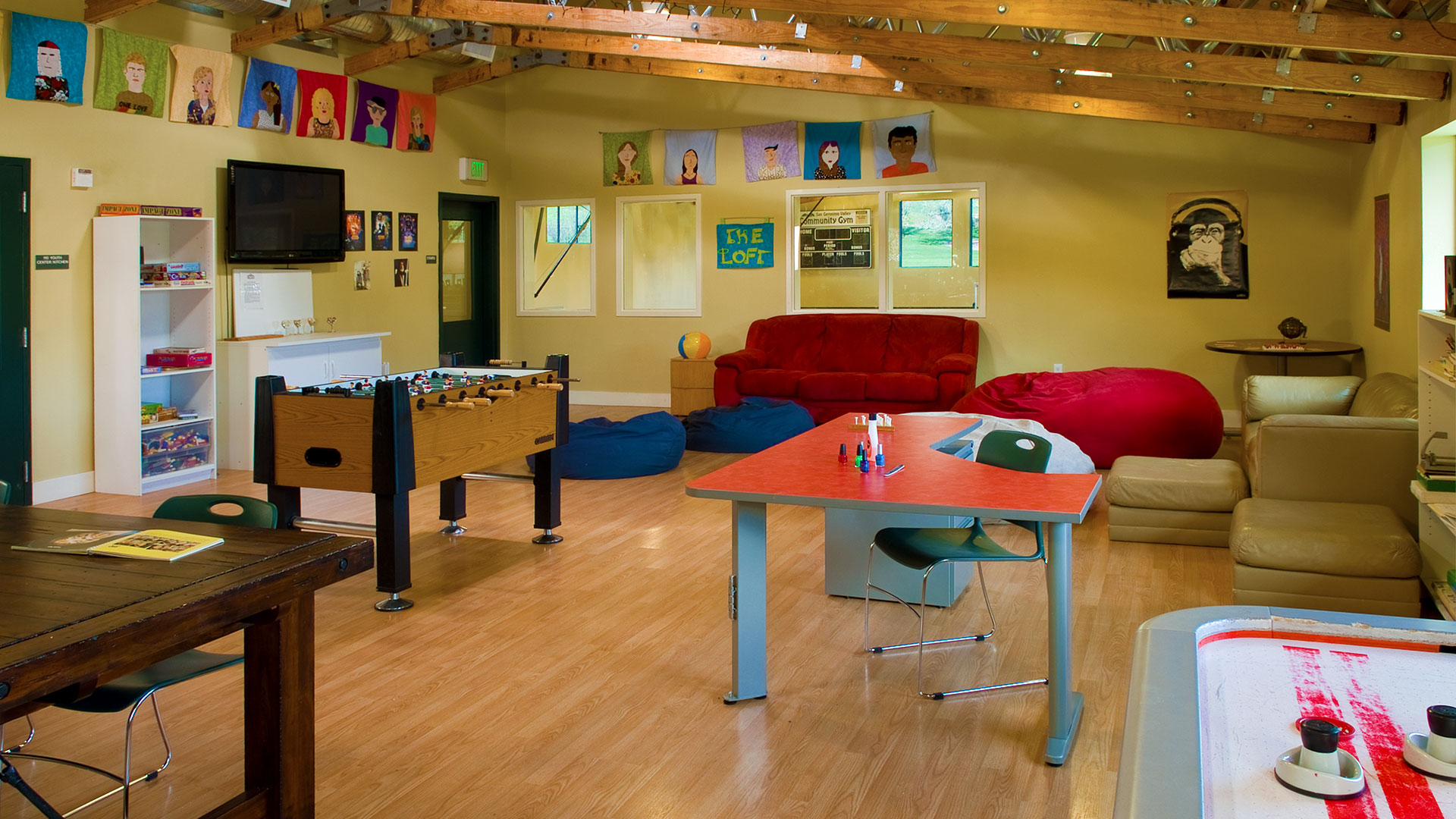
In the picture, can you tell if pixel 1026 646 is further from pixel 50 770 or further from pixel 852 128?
pixel 852 128

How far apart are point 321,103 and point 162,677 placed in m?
7.23

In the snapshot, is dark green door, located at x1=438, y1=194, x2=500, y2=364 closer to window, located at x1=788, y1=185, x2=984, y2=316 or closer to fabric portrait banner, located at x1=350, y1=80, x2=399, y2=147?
fabric portrait banner, located at x1=350, y1=80, x2=399, y2=147

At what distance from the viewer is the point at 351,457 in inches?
176

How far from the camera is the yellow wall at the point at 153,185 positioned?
265 inches

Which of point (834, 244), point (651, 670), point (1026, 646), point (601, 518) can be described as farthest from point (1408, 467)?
point (834, 244)

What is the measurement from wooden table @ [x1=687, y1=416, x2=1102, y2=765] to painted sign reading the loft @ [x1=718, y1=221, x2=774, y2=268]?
678 cm

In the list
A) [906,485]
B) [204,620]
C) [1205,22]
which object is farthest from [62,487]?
[1205,22]

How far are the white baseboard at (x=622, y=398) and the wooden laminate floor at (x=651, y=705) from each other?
5716mm

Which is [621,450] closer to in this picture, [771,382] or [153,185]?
[771,382]

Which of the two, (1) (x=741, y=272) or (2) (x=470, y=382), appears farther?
(1) (x=741, y=272)

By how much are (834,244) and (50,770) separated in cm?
832

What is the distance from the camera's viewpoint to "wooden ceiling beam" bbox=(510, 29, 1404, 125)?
21.9ft

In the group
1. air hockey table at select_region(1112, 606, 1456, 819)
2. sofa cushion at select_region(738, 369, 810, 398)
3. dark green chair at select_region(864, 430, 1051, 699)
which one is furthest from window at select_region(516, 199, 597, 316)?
air hockey table at select_region(1112, 606, 1456, 819)

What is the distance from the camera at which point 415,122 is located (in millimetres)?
10023
